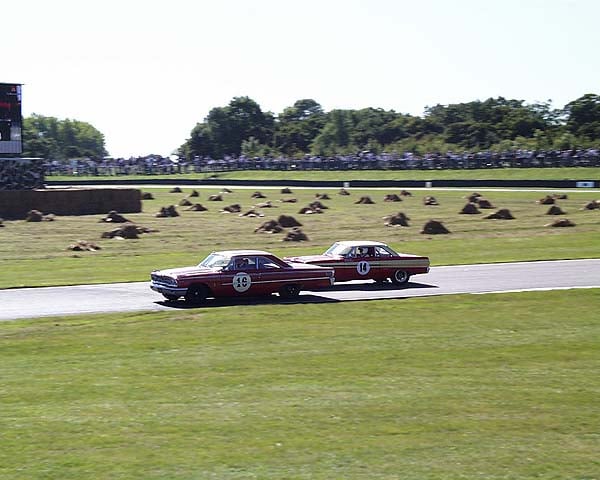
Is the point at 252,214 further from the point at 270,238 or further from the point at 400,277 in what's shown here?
the point at 400,277

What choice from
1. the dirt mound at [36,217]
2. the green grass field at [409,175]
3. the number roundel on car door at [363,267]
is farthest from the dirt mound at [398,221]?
the green grass field at [409,175]

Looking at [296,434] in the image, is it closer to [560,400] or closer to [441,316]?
[560,400]

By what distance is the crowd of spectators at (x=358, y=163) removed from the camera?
262ft

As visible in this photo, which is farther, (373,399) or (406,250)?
(406,250)

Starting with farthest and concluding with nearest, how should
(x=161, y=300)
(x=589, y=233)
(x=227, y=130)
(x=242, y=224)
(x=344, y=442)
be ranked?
(x=227, y=130) → (x=242, y=224) → (x=589, y=233) → (x=161, y=300) → (x=344, y=442)

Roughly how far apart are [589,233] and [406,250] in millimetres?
9308

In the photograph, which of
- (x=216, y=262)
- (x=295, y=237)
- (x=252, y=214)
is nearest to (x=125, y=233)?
(x=295, y=237)

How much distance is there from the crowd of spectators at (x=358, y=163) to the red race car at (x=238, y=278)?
59422 mm

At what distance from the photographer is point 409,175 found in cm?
8444

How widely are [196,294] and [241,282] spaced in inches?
44.0

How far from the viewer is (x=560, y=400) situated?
1112 cm

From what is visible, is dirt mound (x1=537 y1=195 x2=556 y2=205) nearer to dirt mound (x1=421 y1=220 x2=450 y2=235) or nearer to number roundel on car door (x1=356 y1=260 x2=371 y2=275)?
dirt mound (x1=421 y1=220 x2=450 y2=235)

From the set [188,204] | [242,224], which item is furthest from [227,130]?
[242,224]

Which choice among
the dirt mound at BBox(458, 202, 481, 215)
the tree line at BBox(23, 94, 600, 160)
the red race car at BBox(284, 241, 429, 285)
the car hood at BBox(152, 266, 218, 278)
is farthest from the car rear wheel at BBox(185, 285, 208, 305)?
the tree line at BBox(23, 94, 600, 160)
